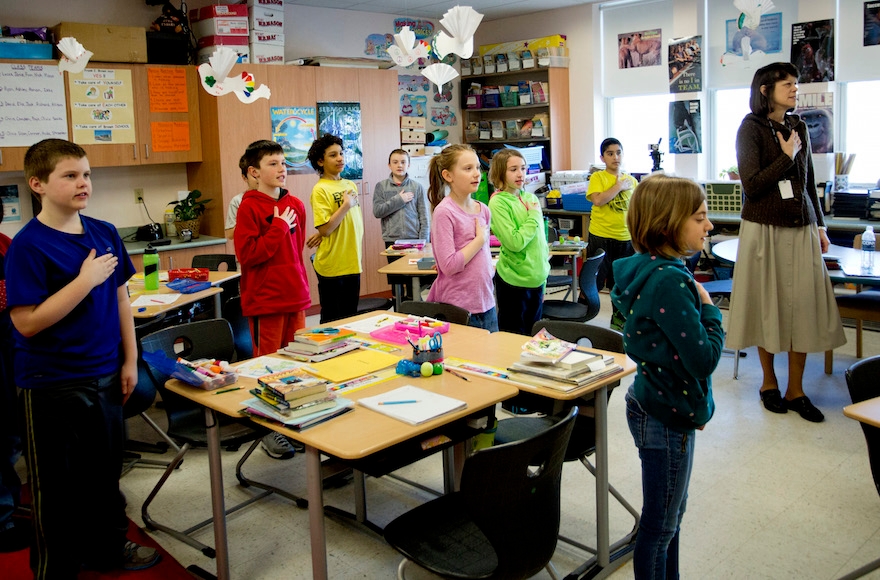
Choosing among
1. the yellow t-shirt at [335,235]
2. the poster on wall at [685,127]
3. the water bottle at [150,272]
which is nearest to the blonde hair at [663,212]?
the yellow t-shirt at [335,235]

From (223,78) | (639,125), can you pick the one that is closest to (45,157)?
(223,78)

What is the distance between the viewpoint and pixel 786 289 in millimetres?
4070

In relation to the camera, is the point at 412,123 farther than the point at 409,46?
Yes

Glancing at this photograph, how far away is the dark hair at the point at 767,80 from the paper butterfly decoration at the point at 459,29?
1.41 meters

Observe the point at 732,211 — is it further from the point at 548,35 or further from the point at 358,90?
the point at 358,90

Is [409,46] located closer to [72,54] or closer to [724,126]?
[72,54]

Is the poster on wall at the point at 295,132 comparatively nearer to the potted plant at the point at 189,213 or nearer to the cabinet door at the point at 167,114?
the cabinet door at the point at 167,114

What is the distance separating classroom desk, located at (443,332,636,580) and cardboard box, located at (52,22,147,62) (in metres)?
4.41

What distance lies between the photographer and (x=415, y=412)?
2.25 meters

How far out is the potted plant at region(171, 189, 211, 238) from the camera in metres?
6.57

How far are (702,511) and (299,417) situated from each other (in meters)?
1.79

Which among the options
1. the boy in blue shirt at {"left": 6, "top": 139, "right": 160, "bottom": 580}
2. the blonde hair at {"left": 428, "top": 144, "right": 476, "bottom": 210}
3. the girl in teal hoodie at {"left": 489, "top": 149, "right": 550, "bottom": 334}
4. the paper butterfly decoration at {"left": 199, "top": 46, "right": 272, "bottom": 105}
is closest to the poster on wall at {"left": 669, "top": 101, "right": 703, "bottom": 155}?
the girl in teal hoodie at {"left": 489, "top": 149, "right": 550, "bottom": 334}

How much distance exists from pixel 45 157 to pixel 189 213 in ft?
14.0

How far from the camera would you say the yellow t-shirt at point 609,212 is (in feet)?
19.1
